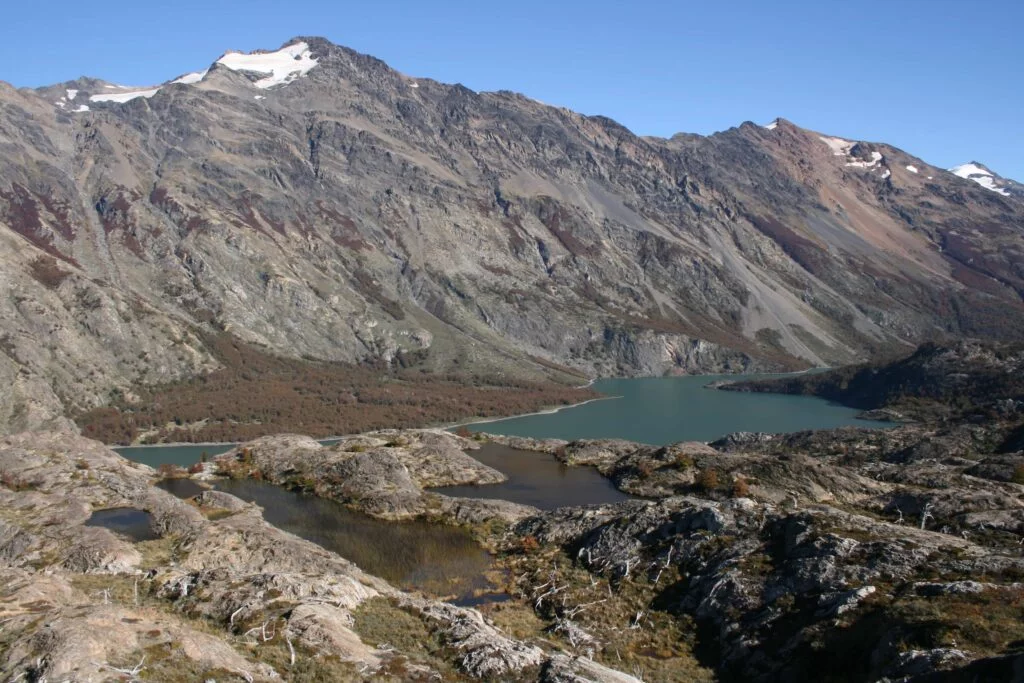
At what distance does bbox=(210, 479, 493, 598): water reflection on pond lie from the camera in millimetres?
47312

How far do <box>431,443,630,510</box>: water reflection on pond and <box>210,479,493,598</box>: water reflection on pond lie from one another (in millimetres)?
11373

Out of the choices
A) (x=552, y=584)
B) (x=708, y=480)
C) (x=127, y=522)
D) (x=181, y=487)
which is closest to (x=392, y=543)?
(x=552, y=584)

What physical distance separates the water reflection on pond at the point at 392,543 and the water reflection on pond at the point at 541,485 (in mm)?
11373

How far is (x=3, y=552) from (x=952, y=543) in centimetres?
5289

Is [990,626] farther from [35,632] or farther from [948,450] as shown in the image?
[948,450]

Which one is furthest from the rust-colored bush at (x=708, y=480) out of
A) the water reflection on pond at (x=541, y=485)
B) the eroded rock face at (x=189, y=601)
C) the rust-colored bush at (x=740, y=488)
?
the eroded rock face at (x=189, y=601)

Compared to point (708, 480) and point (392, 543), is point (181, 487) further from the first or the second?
point (708, 480)

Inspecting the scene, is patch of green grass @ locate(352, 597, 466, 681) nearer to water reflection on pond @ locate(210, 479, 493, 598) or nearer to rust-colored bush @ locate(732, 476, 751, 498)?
water reflection on pond @ locate(210, 479, 493, 598)

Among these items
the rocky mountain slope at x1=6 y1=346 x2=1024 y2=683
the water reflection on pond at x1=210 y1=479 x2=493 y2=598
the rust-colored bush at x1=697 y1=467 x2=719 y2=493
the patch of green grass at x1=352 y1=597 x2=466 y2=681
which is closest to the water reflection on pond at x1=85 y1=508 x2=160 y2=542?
the rocky mountain slope at x1=6 y1=346 x2=1024 y2=683

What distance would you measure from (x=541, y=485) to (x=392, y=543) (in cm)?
2333

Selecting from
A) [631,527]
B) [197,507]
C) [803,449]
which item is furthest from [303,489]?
[803,449]

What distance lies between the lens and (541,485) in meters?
74.7

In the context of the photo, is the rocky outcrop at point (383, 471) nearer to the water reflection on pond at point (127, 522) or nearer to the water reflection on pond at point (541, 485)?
the water reflection on pond at point (541, 485)

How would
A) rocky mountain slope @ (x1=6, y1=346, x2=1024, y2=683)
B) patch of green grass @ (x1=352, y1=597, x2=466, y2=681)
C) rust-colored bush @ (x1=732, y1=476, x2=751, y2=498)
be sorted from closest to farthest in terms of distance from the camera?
rocky mountain slope @ (x1=6, y1=346, x2=1024, y2=683) < patch of green grass @ (x1=352, y1=597, x2=466, y2=681) < rust-colored bush @ (x1=732, y1=476, x2=751, y2=498)
